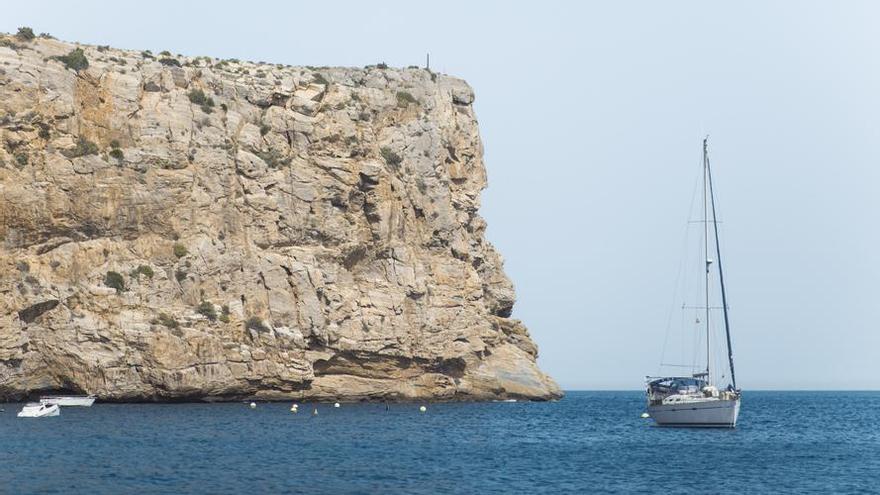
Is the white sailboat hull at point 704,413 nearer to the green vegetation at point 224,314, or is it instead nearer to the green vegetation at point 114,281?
the green vegetation at point 224,314

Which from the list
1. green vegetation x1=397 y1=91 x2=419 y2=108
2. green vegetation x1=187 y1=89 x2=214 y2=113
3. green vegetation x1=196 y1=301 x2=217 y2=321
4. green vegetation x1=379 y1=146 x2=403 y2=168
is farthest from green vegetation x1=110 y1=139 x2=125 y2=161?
green vegetation x1=397 y1=91 x2=419 y2=108

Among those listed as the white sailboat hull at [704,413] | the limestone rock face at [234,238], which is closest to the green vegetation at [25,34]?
the limestone rock face at [234,238]

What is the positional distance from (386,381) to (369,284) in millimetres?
7828

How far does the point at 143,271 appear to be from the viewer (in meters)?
78.4

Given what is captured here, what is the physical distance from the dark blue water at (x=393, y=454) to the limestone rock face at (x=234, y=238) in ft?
15.0

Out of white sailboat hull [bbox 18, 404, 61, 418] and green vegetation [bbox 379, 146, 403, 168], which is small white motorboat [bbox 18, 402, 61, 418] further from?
green vegetation [bbox 379, 146, 403, 168]

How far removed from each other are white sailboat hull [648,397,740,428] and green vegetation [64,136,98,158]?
44833 millimetres

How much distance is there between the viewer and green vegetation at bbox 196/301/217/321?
79.1m

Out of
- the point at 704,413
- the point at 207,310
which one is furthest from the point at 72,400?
the point at 704,413

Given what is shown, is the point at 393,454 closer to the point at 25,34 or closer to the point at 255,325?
the point at 255,325

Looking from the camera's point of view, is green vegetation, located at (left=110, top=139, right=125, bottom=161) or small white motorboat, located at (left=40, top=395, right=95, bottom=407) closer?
small white motorboat, located at (left=40, top=395, right=95, bottom=407)

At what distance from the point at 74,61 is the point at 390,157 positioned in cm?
2631

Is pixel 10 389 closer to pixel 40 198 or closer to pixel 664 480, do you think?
pixel 40 198

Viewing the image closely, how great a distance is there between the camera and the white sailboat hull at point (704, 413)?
69681mm
